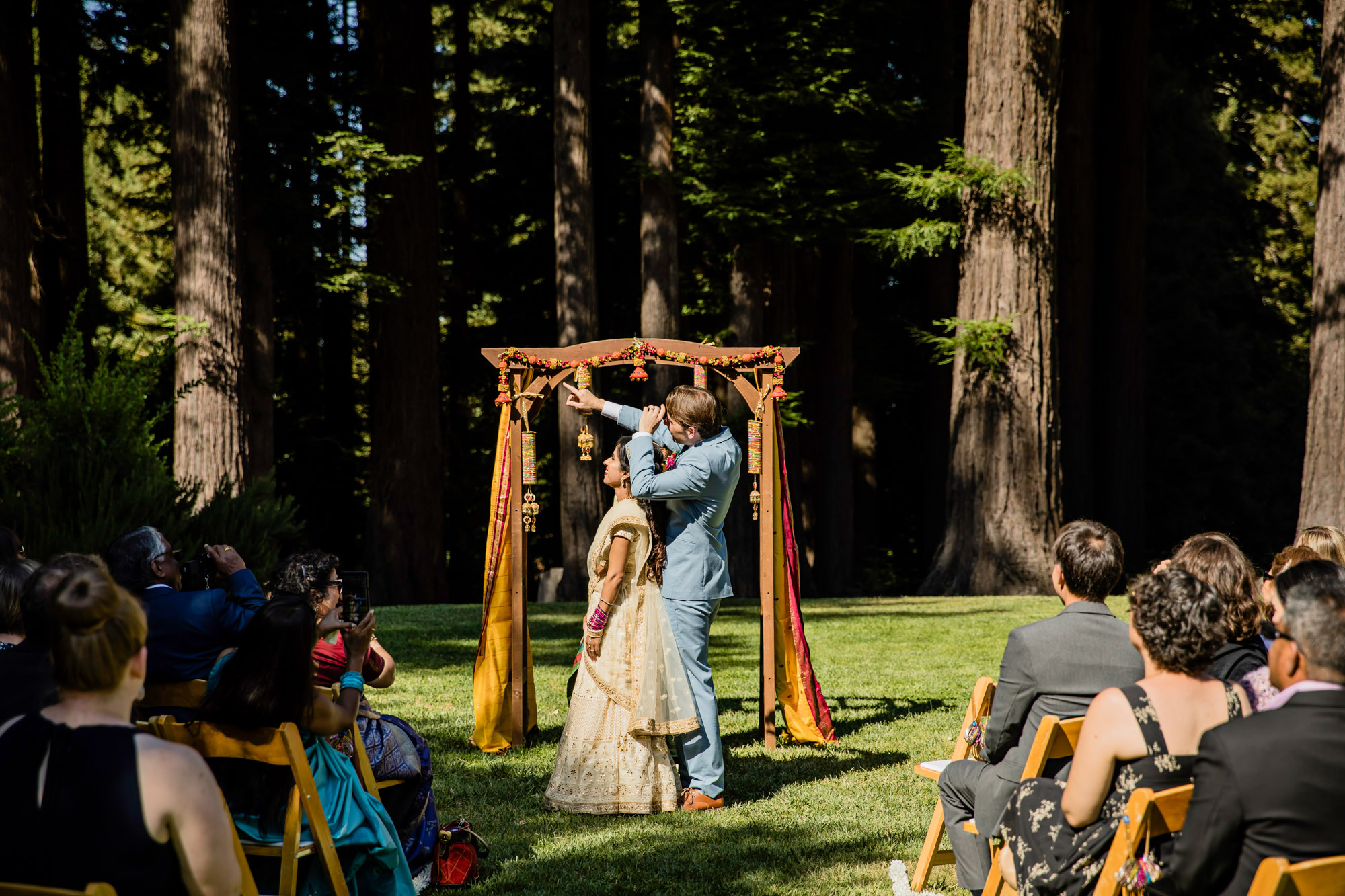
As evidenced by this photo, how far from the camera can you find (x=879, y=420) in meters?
29.0

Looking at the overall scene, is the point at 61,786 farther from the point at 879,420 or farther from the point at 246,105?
the point at 879,420

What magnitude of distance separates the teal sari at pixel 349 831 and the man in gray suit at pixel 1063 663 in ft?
6.90

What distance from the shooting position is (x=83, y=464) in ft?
28.0

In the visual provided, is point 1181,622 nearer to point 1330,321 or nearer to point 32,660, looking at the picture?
point 32,660

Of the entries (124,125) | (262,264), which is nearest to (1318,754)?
(262,264)

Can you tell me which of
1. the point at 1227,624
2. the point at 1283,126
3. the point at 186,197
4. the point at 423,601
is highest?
the point at 1283,126

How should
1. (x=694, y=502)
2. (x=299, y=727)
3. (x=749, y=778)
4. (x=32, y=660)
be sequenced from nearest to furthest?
(x=32, y=660) < (x=299, y=727) < (x=694, y=502) < (x=749, y=778)

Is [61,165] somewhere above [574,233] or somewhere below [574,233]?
above

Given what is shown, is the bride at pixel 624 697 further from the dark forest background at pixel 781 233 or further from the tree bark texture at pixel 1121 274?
the tree bark texture at pixel 1121 274

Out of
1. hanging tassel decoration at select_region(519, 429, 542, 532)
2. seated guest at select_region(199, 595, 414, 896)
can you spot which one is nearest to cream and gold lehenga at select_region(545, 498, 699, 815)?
hanging tassel decoration at select_region(519, 429, 542, 532)

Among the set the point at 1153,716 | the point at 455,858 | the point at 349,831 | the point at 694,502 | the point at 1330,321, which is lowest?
the point at 455,858

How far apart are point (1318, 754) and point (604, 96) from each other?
20.9 m

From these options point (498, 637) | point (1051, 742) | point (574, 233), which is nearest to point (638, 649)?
point (498, 637)

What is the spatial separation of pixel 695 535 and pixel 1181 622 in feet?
10.9
